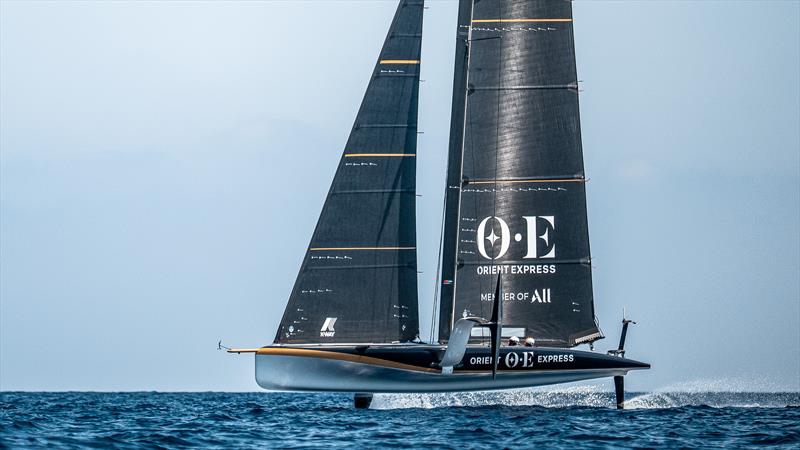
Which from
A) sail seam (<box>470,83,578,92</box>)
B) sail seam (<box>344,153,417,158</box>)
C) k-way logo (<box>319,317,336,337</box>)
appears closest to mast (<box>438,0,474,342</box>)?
sail seam (<box>470,83,578,92</box>)

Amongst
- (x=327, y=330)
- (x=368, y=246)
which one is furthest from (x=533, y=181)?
(x=327, y=330)

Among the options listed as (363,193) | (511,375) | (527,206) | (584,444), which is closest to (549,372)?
(511,375)

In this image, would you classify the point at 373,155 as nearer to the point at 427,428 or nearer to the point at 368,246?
the point at 368,246

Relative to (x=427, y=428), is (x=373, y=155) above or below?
above

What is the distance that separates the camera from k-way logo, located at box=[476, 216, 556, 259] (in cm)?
3659

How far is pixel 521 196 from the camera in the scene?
120ft

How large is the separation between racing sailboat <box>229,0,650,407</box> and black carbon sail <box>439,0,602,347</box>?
0.14 feet

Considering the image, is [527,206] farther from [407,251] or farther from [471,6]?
[471,6]

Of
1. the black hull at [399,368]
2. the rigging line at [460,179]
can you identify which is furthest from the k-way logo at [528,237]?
the black hull at [399,368]

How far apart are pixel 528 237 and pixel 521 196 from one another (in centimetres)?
123

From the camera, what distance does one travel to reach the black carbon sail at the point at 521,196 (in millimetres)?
36625

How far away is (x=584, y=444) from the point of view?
2464cm

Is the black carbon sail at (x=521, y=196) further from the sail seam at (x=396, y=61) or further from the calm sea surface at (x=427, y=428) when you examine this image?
the calm sea surface at (x=427, y=428)

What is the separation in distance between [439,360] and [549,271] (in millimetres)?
4561
